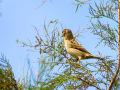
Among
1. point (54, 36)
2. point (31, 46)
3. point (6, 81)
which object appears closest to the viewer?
point (6, 81)

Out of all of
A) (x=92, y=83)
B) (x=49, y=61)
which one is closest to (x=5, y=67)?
(x=49, y=61)

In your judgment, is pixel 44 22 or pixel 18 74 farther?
pixel 44 22

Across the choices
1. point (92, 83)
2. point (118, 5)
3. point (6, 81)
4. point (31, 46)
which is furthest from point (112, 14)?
point (6, 81)

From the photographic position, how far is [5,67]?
8.61 ft

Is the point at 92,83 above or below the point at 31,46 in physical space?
below

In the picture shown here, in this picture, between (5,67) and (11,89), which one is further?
(5,67)

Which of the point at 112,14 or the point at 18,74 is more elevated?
the point at 112,14

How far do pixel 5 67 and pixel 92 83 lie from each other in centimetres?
192

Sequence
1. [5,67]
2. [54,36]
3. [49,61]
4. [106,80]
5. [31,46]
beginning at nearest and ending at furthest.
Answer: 1. [49,61]
2. [5,67]
3. [106,80]
4. [54,36]
5. [31,46]

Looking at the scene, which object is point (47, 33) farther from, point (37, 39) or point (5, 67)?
point (5, 67)

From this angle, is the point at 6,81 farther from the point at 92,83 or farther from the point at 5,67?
the point at 92,83

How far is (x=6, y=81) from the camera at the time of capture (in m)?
2.40

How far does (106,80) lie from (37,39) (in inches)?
68.9

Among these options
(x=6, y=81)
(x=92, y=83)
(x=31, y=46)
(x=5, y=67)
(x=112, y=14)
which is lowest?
(x=92, y=83)
